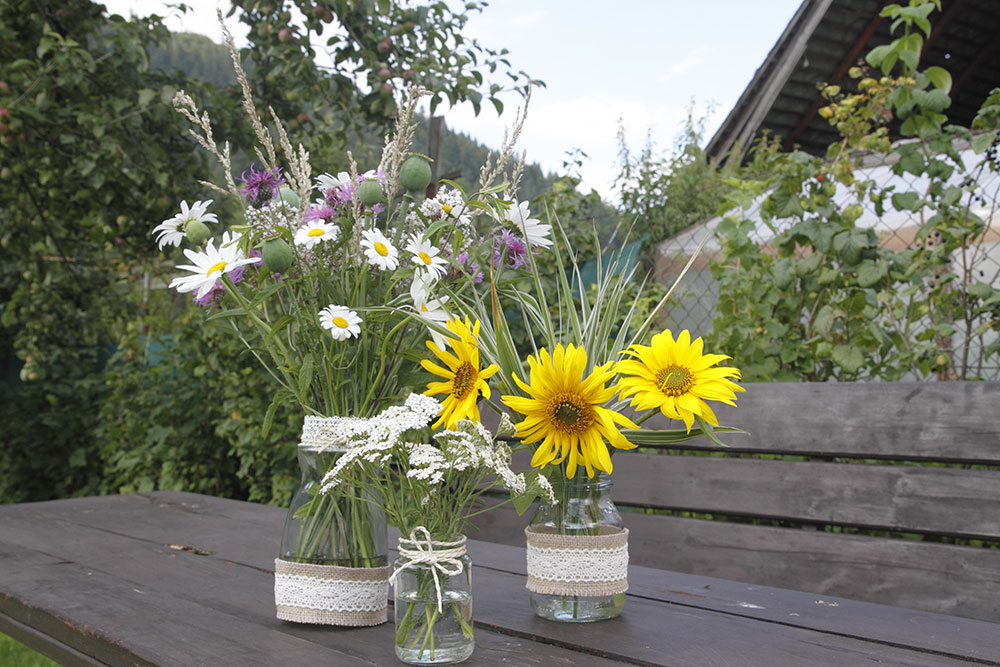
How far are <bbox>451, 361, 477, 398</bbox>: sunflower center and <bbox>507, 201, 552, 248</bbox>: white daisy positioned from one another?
178 millimetres

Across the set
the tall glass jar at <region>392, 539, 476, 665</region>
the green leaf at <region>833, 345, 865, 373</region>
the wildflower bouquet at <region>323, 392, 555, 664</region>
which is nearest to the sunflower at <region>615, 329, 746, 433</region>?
the wildflower bouquet at <region>323, 392, 555, 664</region>

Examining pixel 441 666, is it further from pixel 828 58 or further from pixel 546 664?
pixel 828 58

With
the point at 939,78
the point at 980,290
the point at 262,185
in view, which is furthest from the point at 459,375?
the point at 939,78

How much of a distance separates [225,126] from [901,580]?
2708 mm

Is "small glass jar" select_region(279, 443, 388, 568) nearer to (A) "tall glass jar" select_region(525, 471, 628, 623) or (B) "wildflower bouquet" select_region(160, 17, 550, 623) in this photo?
(B) "wildflower bouquet" select_region(160, 17, 550, 623)

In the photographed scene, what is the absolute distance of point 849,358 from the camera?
2.02 metres

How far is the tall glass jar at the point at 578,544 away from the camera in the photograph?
0.92 m

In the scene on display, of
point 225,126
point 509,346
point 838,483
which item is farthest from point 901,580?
point 225,126

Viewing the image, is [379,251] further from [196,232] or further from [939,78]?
[939,78]

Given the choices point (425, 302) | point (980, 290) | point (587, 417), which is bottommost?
point (587, 417)

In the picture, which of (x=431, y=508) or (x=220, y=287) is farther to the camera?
(x=220, y=287)

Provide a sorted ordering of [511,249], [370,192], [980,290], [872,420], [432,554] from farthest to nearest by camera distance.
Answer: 1. [980,290]
2. [872,420]
3. [511,249]
4. [370,192]
5. [432,554]

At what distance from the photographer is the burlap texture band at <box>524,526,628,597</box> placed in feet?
3.02

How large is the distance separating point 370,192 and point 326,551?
1.33 ft
